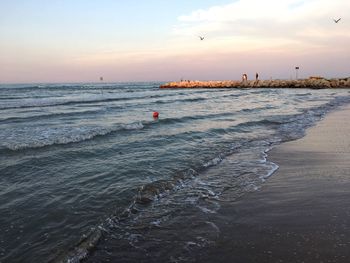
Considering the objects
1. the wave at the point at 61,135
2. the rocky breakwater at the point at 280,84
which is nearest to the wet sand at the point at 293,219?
the wave at the point at 61,135

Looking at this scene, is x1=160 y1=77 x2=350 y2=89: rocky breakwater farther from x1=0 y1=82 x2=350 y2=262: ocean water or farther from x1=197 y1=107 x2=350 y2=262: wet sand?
x1=197 y1=107 x2=350 y2=262: wet sand

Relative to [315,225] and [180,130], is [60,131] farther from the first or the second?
[315,225]

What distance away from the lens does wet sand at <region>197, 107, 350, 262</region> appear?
4340 mm

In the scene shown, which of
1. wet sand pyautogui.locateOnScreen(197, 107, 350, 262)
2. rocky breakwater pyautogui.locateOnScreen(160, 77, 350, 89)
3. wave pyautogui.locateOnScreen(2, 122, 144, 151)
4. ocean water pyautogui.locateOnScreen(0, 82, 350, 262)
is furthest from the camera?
rocky breakwater pyautogui.locateOnScreen(160, 77, 350, 89)

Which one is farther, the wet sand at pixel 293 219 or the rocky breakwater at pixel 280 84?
the rocky breakwater at pixel 280 84

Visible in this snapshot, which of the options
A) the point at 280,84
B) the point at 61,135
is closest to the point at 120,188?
the point at 61,135

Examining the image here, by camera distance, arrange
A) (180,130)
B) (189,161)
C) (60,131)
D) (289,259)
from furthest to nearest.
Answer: (180,130), (60,131), (189,161), (289,259)

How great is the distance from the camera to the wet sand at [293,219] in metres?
4.34

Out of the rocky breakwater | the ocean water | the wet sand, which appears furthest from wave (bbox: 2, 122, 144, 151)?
the rocky breakwater

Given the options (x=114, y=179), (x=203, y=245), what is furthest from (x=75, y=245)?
(x=114, y=179)

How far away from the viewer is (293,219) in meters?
5.41

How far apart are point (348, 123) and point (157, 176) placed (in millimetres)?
11914

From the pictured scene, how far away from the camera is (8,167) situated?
8.77 metres

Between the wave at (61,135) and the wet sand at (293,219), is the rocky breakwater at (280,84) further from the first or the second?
the wet sand at (293,219)
